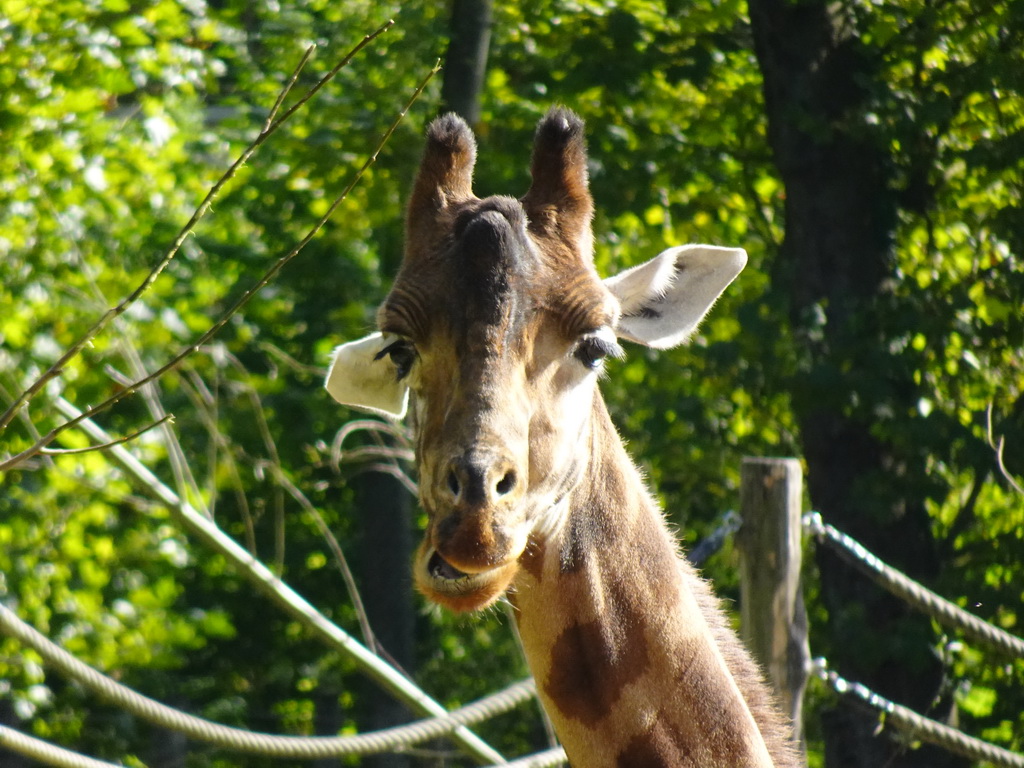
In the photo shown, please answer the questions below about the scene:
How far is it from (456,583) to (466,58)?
14.1 feet

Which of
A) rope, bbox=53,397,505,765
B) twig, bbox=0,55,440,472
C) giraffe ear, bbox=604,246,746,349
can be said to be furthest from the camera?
rope, bbox=53,397,505,765

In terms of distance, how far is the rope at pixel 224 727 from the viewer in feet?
12.8

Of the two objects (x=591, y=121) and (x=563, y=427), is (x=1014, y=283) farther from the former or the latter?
(x=563, y=427)

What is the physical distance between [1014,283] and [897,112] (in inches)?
40.8

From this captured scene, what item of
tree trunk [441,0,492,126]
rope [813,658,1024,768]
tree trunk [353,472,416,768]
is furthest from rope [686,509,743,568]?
tree trunk [353,472,416,768]

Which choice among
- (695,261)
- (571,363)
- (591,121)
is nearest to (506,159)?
(591,121)

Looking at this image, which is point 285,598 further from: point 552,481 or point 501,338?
point 501,338

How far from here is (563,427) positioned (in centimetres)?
253

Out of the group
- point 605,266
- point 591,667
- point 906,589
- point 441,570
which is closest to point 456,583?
point 441,570

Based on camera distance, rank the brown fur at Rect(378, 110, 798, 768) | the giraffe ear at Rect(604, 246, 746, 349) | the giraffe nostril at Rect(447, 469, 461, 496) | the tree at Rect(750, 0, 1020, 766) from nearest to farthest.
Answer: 1. the giraffe nostril at Rect(447, 469, 461, 496)
2. the brown fur at Rect(378, 110, 798, 768)
3. the giraffe ear at Rect(604, 246, 746, 349)
4. the tree at Rect(750, 0, 1020, 766)

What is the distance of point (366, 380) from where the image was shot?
3080 millimetres

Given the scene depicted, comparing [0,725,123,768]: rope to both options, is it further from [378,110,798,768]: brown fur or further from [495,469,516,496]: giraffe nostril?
[495,469,516,496]: giraffe nostril

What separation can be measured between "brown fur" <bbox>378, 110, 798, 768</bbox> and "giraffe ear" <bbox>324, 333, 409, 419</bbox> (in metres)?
0.37

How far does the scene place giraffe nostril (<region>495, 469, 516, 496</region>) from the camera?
7.29 ft
